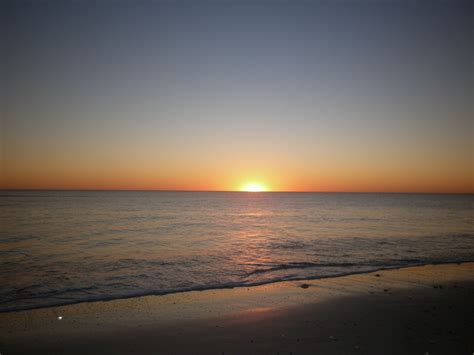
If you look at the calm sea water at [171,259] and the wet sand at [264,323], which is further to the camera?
the calm sea water at [171,259]

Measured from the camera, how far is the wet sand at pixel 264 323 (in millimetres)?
6840

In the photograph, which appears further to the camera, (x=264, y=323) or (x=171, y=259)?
(x=171, y=259)

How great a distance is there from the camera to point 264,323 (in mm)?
8141

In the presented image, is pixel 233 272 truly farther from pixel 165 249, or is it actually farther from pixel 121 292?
pixel 165 249

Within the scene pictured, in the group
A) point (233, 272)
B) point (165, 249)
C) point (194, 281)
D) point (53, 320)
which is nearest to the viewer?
point (53, 320)

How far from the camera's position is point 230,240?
25344mm

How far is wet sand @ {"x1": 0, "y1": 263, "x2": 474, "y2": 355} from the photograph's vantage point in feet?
22.4

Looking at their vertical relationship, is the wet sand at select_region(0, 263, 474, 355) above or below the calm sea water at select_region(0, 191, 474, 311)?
above

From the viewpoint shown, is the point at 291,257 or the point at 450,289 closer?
the point at 450,289

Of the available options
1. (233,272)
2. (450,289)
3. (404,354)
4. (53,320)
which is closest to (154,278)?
(233,272)

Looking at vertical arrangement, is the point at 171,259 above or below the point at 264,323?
below

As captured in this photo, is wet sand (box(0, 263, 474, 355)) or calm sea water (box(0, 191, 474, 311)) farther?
calm sea water (box(0, 191, 474, 311))

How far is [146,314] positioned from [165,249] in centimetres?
1178

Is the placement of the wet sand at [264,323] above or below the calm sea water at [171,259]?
above
